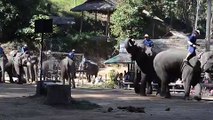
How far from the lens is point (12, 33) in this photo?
48531 millimetres

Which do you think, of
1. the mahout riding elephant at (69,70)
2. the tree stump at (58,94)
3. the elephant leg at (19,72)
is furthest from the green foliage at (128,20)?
the tree stump at (58,94)

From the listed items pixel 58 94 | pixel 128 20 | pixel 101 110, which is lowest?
pixel 101 110

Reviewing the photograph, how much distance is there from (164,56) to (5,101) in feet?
21.6

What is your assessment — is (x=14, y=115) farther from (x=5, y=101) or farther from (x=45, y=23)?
(x=45, y=23)

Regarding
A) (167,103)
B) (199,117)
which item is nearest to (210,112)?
(199,117)

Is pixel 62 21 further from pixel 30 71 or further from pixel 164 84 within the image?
pixel 164 84

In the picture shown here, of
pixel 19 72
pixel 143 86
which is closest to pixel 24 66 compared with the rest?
pixel 19 72

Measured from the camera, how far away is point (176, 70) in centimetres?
1933

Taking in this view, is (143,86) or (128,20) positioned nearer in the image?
(143,86)

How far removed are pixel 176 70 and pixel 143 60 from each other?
5.48 feet

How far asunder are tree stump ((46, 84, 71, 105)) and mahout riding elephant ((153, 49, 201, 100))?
5124 millimetres

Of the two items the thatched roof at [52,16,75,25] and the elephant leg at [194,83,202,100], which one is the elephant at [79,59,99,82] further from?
the elephant leg at [194,83,202,100]

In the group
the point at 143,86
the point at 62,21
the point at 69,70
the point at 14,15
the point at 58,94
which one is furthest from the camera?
the point at 62,21

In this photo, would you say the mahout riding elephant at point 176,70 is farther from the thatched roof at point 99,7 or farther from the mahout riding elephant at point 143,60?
the thatched roof at point 99,7
